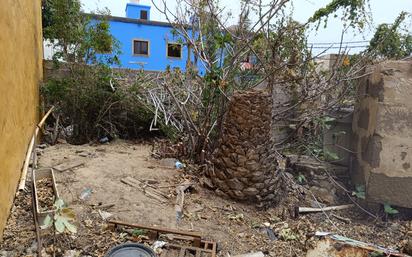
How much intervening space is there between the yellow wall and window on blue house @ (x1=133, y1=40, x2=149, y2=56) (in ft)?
39.3

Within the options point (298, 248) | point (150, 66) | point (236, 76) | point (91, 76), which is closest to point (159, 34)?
point (150, 66)

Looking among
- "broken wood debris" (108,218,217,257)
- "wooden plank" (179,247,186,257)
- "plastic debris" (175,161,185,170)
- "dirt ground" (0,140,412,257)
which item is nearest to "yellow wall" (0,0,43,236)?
"dirt ground" (0,140,412,257)

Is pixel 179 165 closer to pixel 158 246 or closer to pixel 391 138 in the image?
pixel 158 246

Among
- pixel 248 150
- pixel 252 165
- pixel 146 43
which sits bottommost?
pixel 252 165

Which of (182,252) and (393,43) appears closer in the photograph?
(182,252)

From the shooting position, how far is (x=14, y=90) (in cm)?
358

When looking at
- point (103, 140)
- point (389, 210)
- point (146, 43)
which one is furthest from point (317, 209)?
point (146, 43)

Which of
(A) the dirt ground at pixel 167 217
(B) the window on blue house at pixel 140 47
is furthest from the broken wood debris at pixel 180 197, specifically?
(B) the window on blue house at pixel 140 47

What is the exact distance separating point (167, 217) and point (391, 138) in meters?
3.08

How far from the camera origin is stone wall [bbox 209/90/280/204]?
4.09 meters

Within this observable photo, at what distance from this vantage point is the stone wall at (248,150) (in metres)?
4.09

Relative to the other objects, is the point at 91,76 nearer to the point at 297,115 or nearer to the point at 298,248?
the point at 297,115

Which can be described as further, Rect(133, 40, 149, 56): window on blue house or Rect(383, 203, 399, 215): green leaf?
Rect(133, 40, 149, 56): window on blue house

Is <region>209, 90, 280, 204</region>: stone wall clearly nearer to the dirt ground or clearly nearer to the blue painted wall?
the dirt ground
